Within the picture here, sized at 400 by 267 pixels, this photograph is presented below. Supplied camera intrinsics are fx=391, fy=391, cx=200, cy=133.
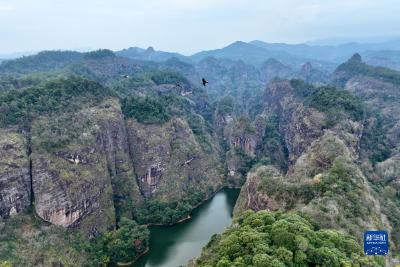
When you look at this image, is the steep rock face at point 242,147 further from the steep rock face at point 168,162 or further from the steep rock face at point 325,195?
the steep rock face at point 325,195

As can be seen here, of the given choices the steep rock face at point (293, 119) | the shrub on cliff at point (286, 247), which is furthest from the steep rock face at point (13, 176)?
the steep rock face at point (293, 119)

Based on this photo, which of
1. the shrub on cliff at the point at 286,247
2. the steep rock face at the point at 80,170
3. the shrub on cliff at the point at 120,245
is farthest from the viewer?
the steep rock face at the point at 80,170

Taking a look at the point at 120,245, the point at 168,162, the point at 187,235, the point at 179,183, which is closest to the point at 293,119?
the point at 168,162

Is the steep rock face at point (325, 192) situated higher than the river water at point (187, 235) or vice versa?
the steep rock face at point (325, 192)

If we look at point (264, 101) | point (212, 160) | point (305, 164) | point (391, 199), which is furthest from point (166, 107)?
point (264, 101)

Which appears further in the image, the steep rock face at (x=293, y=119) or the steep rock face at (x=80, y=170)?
the steep rock face at (x=293, y=119)

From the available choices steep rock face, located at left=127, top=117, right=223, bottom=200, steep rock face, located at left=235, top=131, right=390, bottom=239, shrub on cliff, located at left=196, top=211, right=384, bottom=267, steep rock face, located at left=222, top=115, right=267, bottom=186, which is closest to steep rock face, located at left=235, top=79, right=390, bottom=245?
steep rock face, located at left=235, top=131, right=390, bottom=239

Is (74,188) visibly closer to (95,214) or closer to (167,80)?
(95,214)
